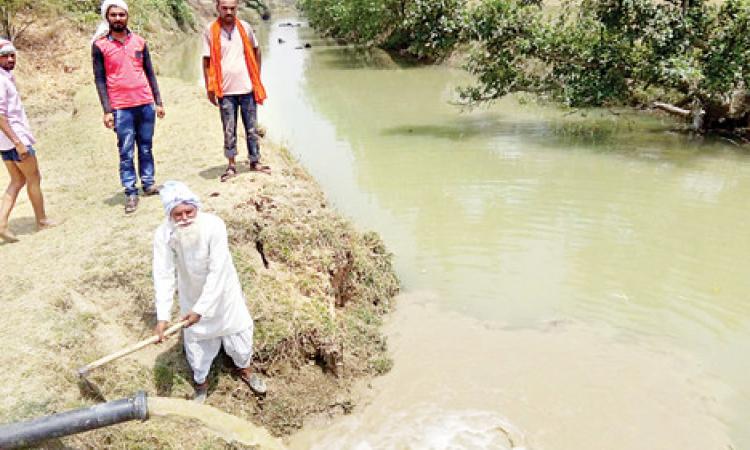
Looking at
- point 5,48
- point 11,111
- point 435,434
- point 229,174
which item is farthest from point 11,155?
point 435,434

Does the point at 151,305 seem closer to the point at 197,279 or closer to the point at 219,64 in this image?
the point at 197,279

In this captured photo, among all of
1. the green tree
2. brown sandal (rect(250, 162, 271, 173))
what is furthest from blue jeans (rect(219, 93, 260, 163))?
the green tree

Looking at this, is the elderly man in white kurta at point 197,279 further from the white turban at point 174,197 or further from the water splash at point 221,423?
the water splash at point 221,423

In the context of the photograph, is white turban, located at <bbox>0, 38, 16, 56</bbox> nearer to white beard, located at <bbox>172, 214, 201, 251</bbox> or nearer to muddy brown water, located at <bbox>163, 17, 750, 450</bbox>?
white beard, located at <bbox>172, 214, 201, 251</bbox>

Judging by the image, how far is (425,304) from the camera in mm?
5875

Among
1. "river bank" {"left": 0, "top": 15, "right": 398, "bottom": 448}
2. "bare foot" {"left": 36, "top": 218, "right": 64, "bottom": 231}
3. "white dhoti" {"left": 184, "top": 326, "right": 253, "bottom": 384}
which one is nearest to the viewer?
"river bank" {"left": 0, "top": 15, "right": 398, "bottom": 448}

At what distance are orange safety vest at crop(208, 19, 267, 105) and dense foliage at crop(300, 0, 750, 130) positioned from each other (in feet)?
24.9

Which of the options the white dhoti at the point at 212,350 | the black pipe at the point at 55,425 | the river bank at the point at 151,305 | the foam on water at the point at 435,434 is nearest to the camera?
the black pipe at the point at 55,425

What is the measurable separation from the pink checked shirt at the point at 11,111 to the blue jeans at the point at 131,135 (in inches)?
28.1

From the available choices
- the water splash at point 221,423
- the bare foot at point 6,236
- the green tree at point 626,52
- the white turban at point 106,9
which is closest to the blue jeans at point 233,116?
the white turban at point 106,9

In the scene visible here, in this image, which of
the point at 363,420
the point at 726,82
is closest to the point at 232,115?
the point at 363,420

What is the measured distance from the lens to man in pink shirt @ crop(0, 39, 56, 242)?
4.71 m

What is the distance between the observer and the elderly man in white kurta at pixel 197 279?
11.1 ft

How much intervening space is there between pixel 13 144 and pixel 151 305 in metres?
2.03
